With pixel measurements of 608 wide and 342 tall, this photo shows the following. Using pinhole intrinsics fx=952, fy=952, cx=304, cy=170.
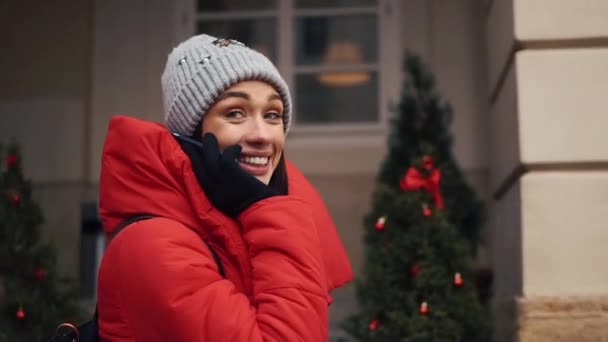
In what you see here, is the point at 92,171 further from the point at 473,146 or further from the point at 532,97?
the point at 532,97

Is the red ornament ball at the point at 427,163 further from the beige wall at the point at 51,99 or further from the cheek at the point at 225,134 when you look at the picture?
the cheek at the point at 225,134

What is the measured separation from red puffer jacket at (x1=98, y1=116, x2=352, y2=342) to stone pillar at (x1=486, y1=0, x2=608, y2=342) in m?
2.09

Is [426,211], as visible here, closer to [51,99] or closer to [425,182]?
[425,182]

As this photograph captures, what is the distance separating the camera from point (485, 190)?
20.0 feet

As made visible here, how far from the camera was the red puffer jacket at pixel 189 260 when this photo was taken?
7.40 ft

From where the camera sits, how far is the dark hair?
8.61 feet

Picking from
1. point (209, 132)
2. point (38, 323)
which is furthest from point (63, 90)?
point (209, 132)

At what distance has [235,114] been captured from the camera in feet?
8.45

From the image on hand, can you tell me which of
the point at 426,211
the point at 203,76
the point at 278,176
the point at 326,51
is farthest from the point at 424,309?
the point at 203,76

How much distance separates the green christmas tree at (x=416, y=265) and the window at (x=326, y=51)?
1.14 metres

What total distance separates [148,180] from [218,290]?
1.19 ft

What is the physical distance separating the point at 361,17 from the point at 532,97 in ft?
7.66

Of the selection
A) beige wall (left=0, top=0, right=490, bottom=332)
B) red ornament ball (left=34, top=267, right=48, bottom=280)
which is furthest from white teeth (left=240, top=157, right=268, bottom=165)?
beige wall (left=0, top=0, right=490, bottom=332)

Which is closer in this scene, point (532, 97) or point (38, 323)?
point (532, 97)
